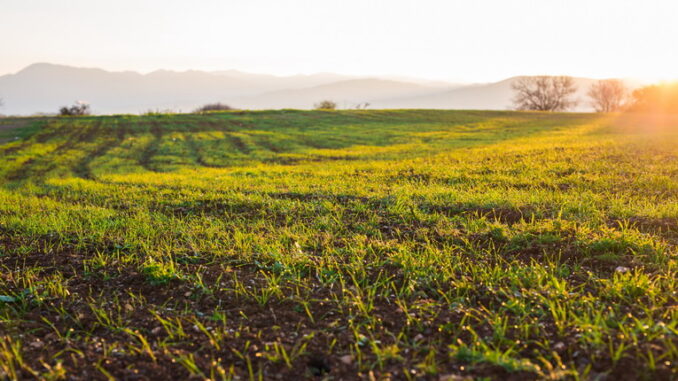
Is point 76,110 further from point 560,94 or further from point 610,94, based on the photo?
point 610,94

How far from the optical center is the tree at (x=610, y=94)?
82.0 metres

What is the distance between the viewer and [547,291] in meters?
4.10

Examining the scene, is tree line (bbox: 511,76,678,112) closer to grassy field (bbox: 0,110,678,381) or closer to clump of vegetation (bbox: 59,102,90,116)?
clump of vegetation (bbox: 59,102,90,116)

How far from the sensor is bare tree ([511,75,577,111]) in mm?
78375

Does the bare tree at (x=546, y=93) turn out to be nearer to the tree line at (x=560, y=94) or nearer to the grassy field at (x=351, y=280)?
the tree line at (x=560, y=94)

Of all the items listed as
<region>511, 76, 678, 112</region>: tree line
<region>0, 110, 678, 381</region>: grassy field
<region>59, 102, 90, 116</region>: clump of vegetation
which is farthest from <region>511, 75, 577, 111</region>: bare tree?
<region>0, 110, 678, 381</region>: grassy field

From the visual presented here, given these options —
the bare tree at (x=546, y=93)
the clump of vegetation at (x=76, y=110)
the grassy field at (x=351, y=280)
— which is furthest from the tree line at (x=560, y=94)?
the grassy field at (x=351, y=280)

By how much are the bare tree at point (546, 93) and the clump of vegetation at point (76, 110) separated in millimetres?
73594

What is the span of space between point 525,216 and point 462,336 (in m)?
4.03

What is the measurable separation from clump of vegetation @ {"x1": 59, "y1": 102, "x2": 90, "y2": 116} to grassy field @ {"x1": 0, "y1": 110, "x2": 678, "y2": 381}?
165 ft

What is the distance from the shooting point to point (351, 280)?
470cm

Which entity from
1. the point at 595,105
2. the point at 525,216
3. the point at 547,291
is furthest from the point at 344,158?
the point at 595,105

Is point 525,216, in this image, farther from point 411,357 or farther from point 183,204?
point 183,204

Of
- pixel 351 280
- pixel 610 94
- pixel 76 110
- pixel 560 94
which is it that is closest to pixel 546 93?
pixel 560 94
